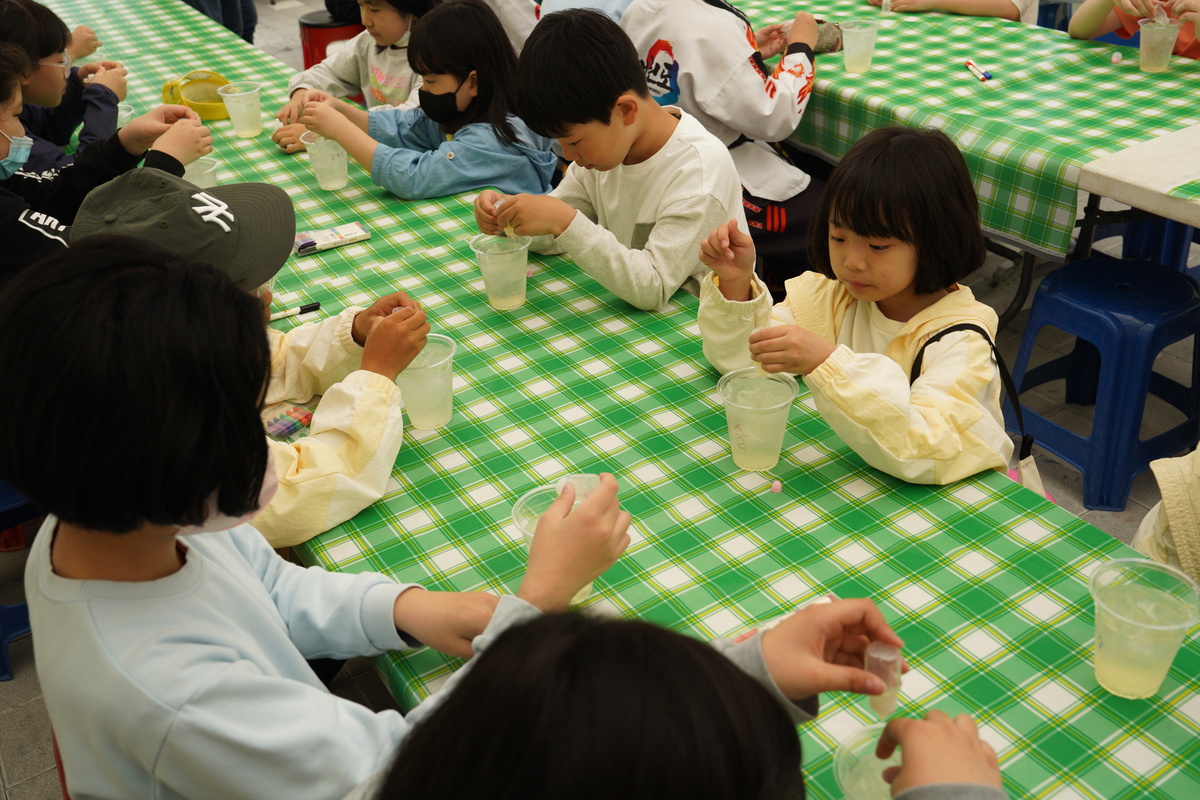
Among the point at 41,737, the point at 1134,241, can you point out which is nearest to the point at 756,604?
the point at 41,737

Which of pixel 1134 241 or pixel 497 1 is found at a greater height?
pixel 497 1

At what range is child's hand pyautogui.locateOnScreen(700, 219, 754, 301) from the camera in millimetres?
1851

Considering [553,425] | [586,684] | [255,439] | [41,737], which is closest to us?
[586,684]

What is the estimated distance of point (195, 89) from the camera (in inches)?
143

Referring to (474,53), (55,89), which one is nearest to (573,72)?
(474,53)

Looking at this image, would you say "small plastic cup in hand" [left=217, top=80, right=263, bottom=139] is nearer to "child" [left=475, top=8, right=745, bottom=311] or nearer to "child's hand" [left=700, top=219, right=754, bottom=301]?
"child" [left=475, top=8, right=745, bottom=311]

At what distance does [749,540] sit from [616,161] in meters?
1.21

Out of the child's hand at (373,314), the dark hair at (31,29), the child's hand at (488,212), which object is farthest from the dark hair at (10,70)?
the child's hand at (373,314)

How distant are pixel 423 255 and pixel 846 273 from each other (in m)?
1.15

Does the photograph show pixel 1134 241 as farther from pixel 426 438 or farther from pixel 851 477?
pixel 426 438

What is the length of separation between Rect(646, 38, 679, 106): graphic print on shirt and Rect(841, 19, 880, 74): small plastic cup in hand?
674 millimetres

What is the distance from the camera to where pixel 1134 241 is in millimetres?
3307

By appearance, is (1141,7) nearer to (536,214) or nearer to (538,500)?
(536,214)

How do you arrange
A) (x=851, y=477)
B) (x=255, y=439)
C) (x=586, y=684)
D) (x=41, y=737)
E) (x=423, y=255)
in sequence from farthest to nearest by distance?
(x=423, y=255), (x=41, y=737), (x=851, y=477), (x=255, y=439), (x=586, y=684)
